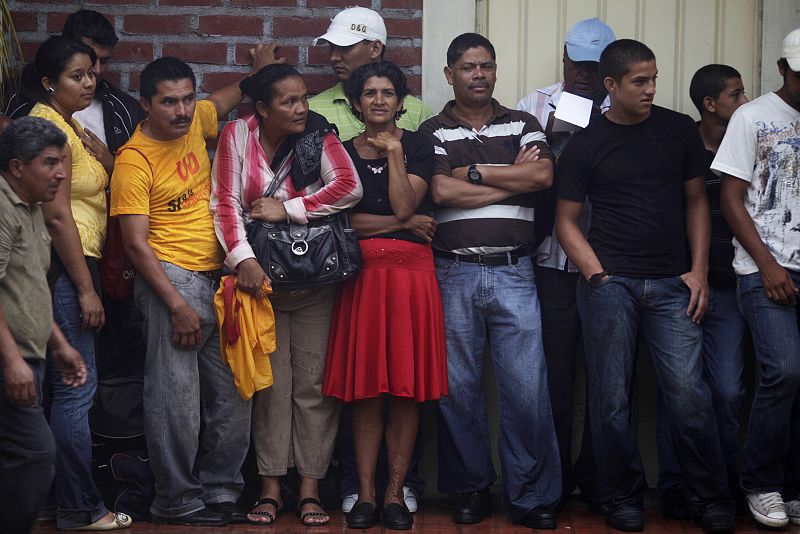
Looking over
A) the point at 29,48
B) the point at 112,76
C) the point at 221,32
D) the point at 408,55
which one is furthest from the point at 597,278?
the point at 29,48

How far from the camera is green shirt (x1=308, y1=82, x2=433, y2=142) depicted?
6.29m

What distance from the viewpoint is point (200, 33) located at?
261 inches

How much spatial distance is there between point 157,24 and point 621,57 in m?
2.43

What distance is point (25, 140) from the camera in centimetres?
485

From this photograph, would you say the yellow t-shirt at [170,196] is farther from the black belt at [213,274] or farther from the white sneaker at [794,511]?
the white sneaker at [794,511]

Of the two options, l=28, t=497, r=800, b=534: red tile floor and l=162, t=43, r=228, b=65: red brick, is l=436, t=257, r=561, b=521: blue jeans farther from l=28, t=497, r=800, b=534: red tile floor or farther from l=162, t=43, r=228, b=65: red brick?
l=162, t=43, r=228, b=65: red brick

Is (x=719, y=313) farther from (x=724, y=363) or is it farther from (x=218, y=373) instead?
(x=218, y=373)

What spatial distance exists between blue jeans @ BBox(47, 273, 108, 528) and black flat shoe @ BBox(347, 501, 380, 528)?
1.13m

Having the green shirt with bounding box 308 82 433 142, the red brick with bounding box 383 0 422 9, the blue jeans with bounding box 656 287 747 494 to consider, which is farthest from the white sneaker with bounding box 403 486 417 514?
the red brick with bounding box 383 0 422 9

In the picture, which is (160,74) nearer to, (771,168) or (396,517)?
(396,517)

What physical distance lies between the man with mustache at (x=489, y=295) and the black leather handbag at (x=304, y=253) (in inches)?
19.7

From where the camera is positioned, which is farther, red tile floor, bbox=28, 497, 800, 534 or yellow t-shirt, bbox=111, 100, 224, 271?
red tile floor, bbox=28, 497, 800, 534

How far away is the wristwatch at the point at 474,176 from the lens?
5891 mm

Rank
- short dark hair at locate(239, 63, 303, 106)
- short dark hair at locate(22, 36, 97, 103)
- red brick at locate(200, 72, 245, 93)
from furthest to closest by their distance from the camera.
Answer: red brick at locate(200, 72, 245, 93), short dark hair at locate(239, 63, 303, 106), short dark hair at locate(22, 36, 97, 103)
